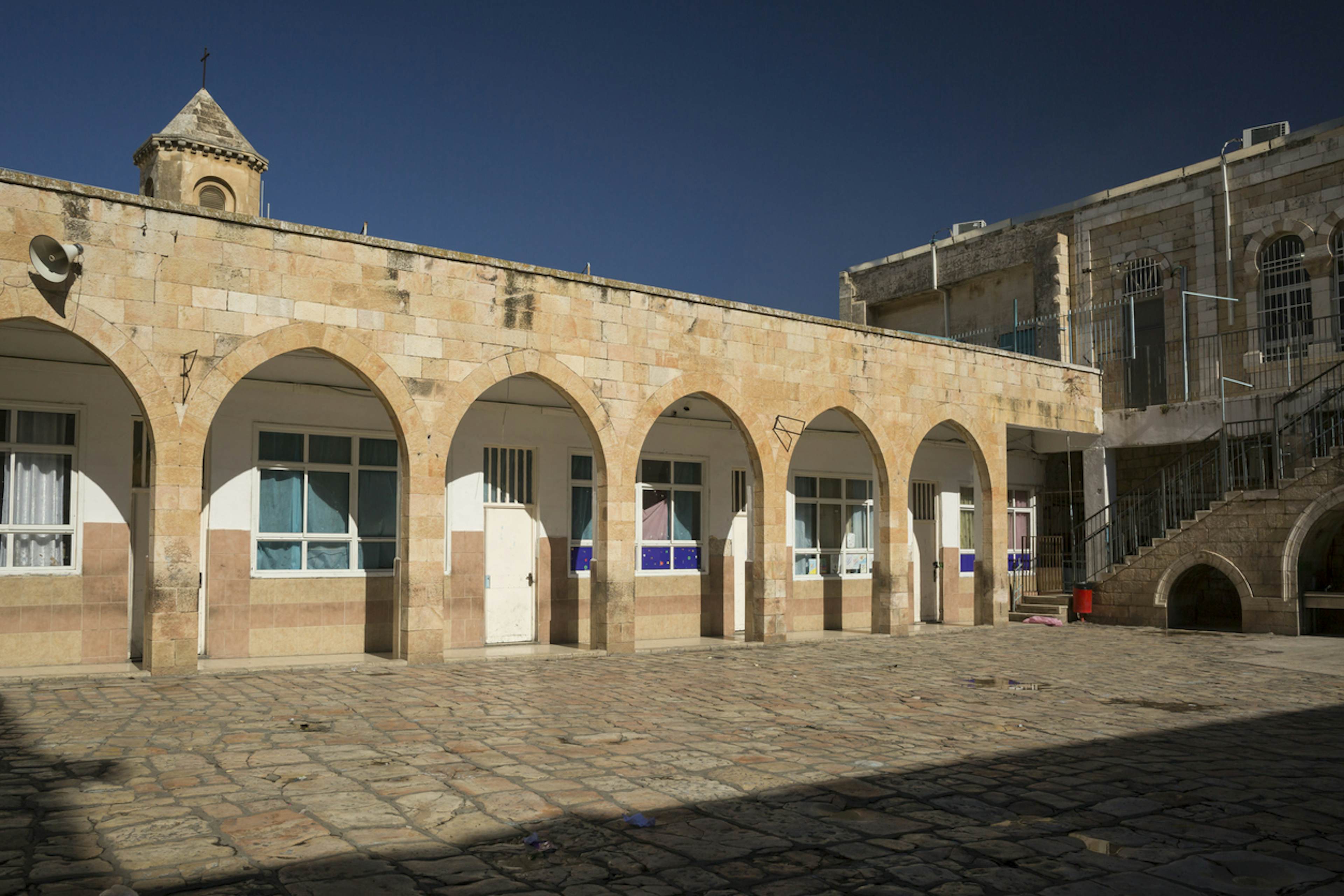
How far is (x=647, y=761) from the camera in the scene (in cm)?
698

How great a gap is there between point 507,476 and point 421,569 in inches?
118

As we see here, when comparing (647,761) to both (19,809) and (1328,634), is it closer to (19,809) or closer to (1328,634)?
(19,809)

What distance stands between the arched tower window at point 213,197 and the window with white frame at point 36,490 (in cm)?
1710

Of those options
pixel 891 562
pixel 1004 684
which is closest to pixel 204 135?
pixel 891 562

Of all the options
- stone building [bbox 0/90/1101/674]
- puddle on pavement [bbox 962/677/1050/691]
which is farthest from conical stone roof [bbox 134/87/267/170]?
puddle on pavement [bbox 962/677/1050/691]

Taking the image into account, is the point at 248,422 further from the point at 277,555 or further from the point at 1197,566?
the point at 1197,566

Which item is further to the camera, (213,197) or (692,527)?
(213,197)

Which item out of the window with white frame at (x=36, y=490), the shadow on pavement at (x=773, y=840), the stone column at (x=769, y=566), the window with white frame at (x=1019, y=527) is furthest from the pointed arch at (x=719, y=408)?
the window with white frame at (x=1019, y=527)

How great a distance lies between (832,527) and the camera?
18281mm

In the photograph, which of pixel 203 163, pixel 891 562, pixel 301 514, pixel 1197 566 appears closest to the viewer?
pixel 301 514

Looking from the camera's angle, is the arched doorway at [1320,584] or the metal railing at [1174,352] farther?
the metal railing at [1174,352]

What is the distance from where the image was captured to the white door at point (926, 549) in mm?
19641

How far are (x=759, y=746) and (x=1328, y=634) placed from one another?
13.6 meters

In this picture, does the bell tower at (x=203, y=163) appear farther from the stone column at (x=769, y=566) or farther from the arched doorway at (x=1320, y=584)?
the arched doorway at (x=1320, y=584)
